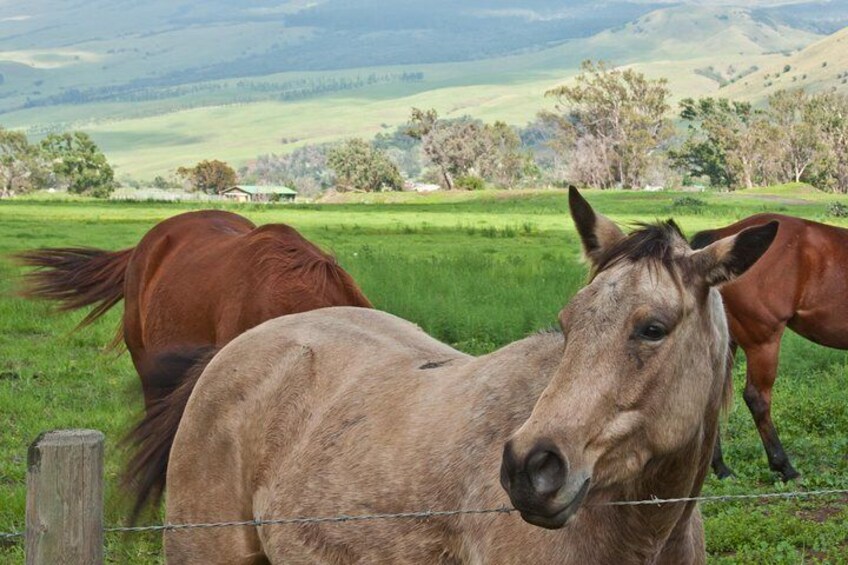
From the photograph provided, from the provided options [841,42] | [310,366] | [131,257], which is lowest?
[841,42]

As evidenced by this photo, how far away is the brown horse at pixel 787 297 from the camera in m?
8.88

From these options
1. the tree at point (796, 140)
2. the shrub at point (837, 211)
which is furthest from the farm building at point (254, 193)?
the shrub at point (837, 211)

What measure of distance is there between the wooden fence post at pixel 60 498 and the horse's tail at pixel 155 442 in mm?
1815

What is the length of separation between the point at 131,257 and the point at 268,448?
5.35 meters

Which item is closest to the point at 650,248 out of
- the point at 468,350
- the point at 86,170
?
the point at 468,350

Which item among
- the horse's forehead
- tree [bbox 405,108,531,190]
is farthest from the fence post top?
tree [bbox 405,108,531,190]

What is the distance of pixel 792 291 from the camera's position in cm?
893

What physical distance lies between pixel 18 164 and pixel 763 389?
9274 cm

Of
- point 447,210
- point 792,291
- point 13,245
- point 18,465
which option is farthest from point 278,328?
point 447,210

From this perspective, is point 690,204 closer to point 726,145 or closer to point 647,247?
point 726,145

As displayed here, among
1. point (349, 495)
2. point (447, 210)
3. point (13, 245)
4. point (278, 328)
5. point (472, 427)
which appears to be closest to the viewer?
point (472, 427)

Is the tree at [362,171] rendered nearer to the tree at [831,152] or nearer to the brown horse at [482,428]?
the tree at [831,152]

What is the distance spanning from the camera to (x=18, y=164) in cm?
9331

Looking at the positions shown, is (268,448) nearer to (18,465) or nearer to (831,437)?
(18,465)
